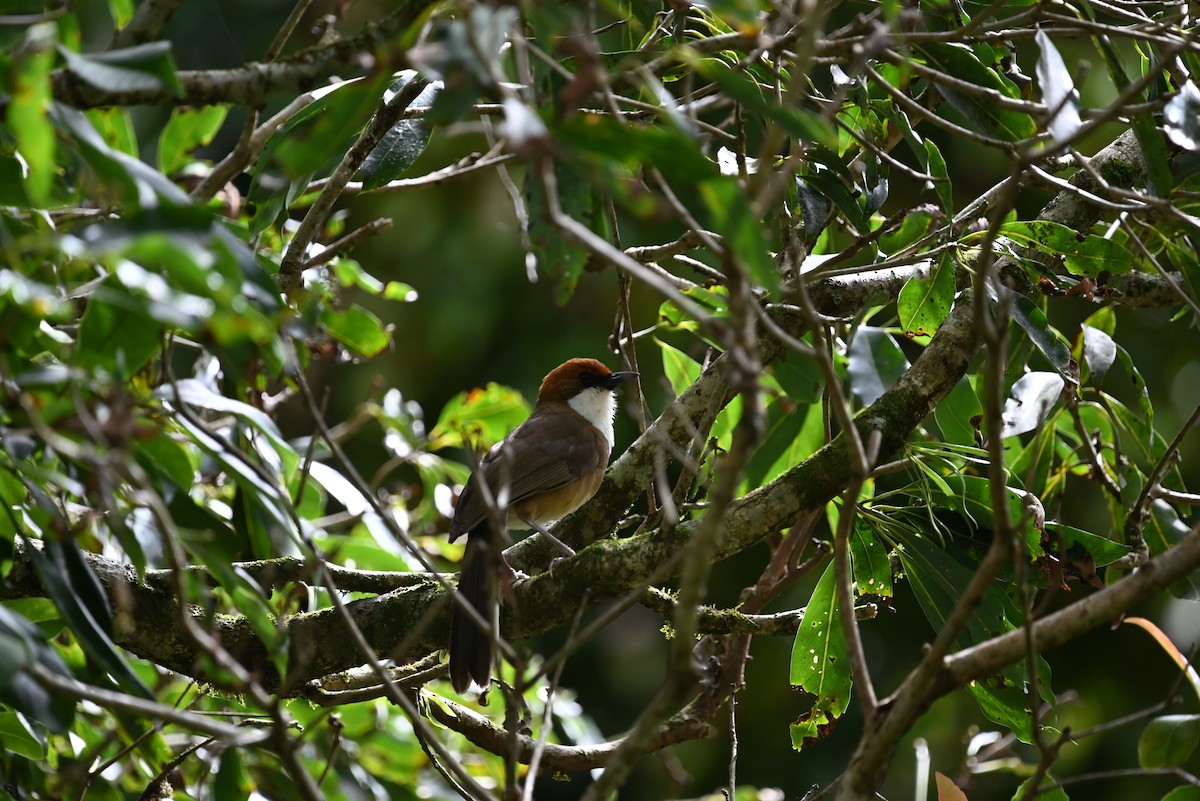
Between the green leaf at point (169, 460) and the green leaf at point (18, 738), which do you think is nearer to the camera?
the green leaf at point (169, 460)

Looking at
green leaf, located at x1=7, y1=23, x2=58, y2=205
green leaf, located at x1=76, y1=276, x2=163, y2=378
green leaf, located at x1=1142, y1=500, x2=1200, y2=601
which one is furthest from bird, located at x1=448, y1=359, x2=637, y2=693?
green leaf, located at x1=7, y1=23, x2=58, y2=205

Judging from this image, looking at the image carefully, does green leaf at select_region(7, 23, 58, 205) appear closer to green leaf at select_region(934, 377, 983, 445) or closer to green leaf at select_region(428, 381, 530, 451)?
green leaf at select_region(934, 377, 983, 445)

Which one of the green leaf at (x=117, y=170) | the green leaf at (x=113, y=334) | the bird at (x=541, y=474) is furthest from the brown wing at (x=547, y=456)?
the green leaf at (x=117, y=170)

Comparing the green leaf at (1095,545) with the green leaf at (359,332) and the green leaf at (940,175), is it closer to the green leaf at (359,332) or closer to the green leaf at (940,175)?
the green leaf at (940,175)

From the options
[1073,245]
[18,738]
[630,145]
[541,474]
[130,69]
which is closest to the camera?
[630,145]

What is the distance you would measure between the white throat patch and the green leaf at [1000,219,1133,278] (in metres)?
2.69

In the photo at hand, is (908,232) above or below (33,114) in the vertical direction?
below

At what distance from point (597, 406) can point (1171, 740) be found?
10.5 feet

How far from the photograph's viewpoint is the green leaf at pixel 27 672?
1769 millimetres

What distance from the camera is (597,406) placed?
5.63 metres

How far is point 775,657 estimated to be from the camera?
28.0 feet

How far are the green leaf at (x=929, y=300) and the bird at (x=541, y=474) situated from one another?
986 mm

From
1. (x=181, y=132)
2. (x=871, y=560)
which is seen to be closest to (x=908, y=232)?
(x=871, y=560)

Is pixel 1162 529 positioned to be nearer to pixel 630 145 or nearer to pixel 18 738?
pixel 630 145
